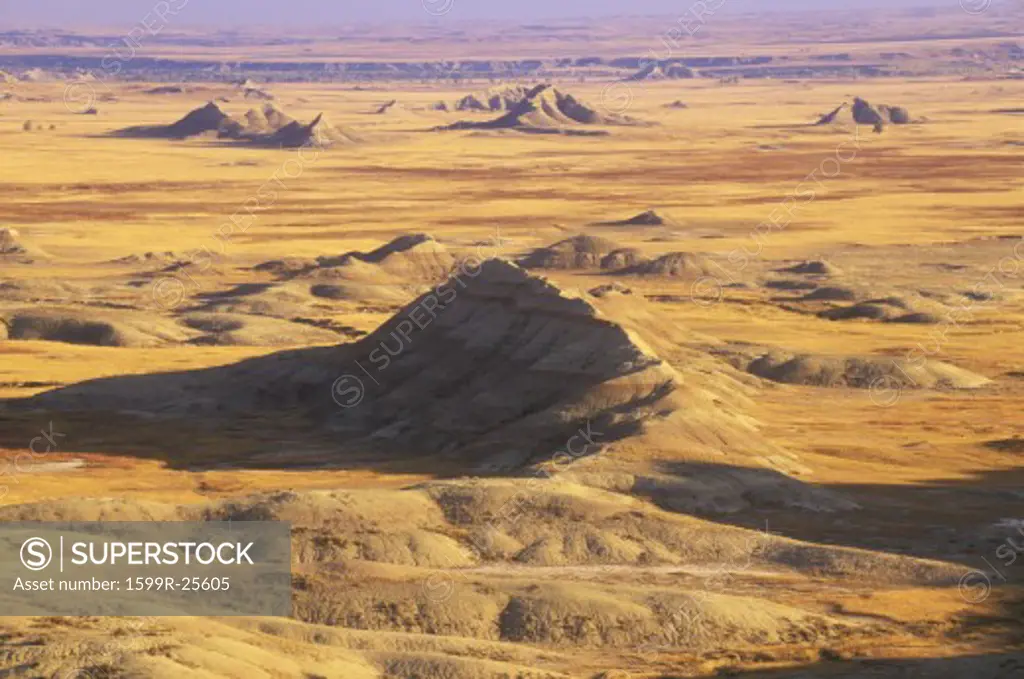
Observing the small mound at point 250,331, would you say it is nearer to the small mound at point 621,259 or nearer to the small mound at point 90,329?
the small mound at point 90,329

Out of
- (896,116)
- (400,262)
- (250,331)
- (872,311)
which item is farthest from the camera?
(896,116)

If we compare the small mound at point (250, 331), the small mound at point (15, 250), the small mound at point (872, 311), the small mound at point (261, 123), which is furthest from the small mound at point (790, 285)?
the small mound at point (261, 123)

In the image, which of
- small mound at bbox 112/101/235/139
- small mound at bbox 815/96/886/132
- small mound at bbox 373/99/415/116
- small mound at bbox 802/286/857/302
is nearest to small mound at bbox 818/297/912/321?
small mound at bbox 802/286/857/302

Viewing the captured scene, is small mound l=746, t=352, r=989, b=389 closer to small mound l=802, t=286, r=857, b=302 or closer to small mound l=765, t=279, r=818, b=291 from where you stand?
small mound l=802, t=286, r=857, b=302

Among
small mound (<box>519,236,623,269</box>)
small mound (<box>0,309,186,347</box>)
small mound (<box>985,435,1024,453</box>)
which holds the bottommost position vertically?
small mound (<box>985,435,1024,453</box>)

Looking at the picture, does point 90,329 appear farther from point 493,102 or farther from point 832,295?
point 493,102

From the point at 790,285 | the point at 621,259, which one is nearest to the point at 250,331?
the point at 621,259
